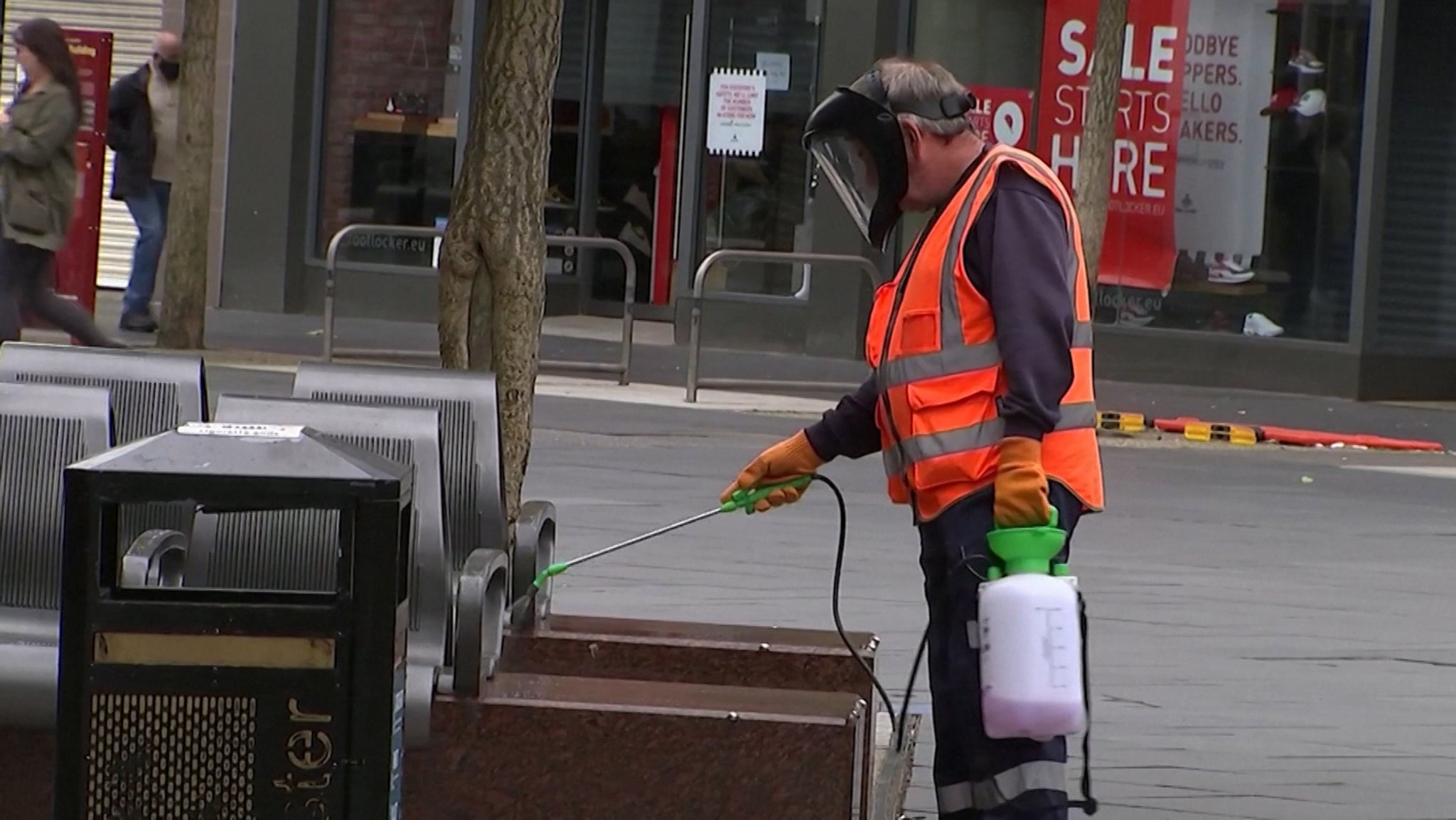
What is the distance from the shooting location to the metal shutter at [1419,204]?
57.1ft

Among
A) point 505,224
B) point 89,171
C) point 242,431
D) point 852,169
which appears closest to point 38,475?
point 505,224

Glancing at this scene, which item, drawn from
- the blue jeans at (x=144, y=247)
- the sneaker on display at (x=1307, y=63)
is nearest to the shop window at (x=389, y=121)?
the blue jeans at (x=144, y=247)

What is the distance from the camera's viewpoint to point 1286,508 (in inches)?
473

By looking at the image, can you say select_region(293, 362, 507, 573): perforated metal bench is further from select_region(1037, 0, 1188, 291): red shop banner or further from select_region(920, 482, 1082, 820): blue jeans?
select_region(1037, 0, 1188, 291): red shop banner

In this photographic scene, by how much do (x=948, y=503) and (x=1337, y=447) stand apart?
10605mm

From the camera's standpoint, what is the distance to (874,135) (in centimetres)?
477

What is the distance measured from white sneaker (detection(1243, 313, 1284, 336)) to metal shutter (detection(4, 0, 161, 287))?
971 cm

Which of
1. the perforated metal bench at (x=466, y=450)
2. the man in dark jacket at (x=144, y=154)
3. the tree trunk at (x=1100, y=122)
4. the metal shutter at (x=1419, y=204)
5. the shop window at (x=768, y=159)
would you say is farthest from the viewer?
the shop window at (x=768, y=159)

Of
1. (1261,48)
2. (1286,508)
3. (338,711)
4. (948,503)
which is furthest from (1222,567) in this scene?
(1261,48)

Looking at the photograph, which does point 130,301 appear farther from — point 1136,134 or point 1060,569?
point 1060,569

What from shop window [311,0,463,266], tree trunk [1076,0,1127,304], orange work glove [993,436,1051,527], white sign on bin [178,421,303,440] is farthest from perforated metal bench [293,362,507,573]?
shop window [311,0,463,266]

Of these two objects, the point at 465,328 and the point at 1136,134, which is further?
the point at 1136,134

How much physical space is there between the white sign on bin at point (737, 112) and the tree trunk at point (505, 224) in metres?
12.7

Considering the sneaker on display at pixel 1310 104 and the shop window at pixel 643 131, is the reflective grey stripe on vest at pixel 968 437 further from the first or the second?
the shop window at pixel 643 131
